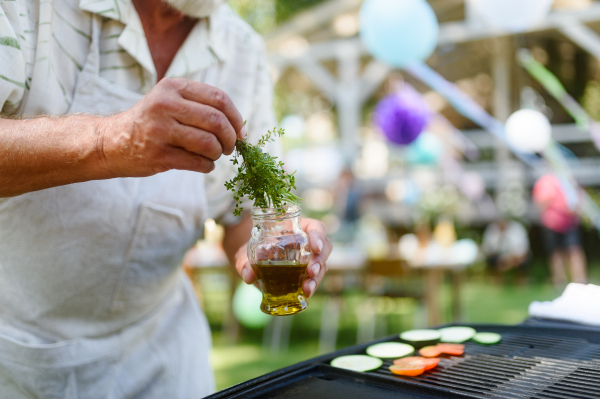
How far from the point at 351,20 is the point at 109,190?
25.1 feet

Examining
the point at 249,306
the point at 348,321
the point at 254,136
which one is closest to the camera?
the point at 254,136

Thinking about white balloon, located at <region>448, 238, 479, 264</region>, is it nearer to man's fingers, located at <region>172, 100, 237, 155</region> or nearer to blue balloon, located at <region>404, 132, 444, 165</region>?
blue balloon, located at <region>404, 132, 444, 165</region>

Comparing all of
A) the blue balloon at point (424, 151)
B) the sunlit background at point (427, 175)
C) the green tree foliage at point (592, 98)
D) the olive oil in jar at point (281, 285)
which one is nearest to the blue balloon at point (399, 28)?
the sunlit background at point (427, 175)

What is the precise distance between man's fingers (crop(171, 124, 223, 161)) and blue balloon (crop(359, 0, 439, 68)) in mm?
4113

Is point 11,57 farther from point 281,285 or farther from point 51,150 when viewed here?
point 281,285

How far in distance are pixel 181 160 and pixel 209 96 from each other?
0.12 m

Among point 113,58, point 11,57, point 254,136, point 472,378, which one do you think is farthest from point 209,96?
point 472,378

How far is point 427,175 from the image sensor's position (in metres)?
8.89

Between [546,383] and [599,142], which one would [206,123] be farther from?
[599,142]

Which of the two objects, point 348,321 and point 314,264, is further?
point 348,321

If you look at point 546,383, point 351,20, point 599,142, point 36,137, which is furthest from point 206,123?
point 351,20

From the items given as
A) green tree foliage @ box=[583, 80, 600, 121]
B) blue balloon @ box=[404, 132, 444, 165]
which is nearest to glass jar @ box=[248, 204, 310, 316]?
blue balloon @ box=[404, 132, 444, 165]

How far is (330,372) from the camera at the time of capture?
1.29m

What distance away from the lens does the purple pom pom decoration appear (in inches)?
230
